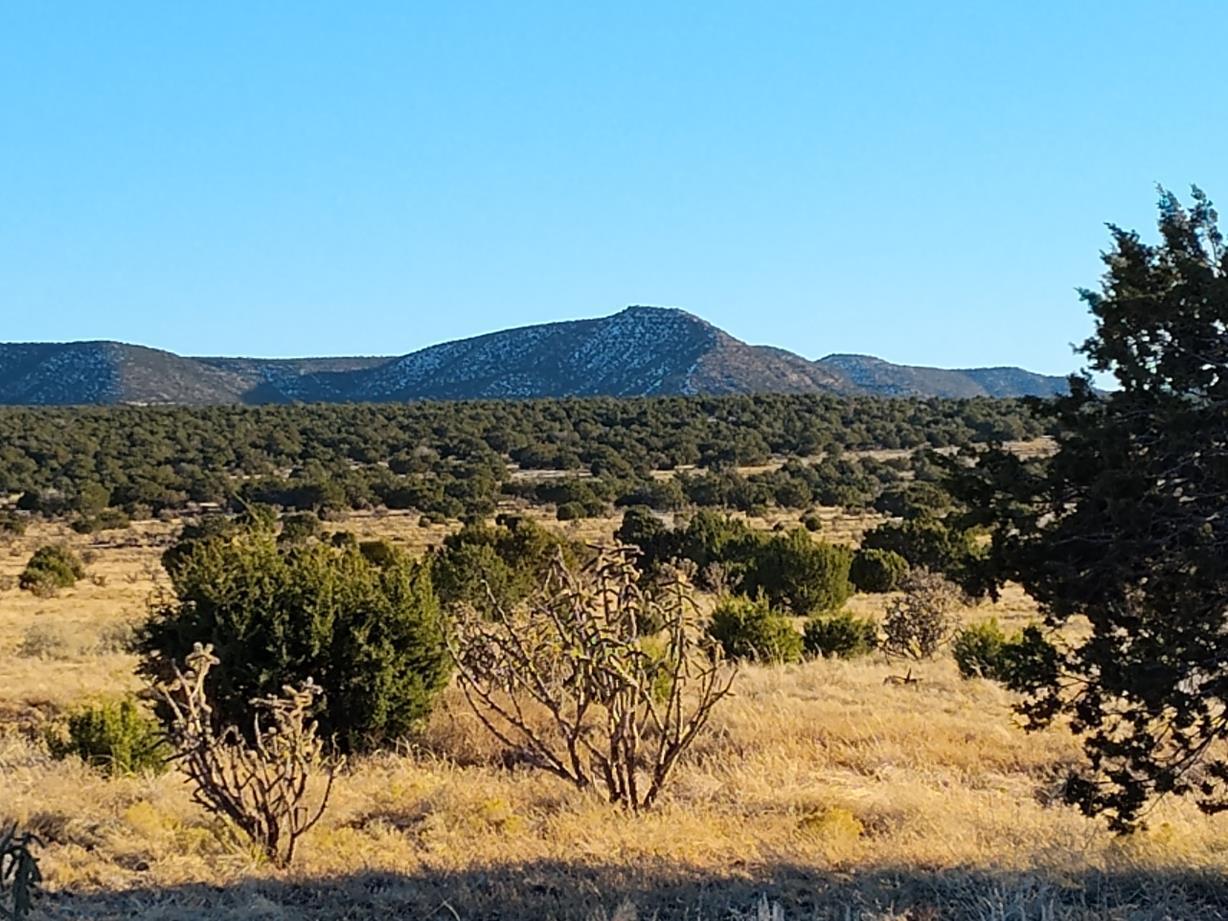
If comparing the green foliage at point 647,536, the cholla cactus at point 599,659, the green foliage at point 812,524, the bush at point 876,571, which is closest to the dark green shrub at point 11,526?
the green foliage at point 647,536

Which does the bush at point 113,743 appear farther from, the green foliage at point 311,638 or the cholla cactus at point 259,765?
the cholla cactus at point 259,765


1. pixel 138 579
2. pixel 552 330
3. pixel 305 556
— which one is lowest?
pixel 138 579

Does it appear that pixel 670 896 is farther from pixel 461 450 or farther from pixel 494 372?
pixel 494 372

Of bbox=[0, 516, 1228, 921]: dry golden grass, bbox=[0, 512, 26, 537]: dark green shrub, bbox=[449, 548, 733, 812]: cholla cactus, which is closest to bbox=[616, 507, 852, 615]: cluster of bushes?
bbox=[0, 516, 1228, 921]: dry golden grass

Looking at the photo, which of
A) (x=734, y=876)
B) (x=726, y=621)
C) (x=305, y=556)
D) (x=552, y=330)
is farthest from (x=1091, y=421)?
(x=552, y=330)

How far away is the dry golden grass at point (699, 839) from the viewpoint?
19.5ft

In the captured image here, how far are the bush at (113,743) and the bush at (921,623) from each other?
10685 mm

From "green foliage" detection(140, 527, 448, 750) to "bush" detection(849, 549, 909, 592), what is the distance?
17728mm

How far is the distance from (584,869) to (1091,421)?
329 cm

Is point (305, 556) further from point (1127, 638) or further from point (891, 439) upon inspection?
point (891, 439)

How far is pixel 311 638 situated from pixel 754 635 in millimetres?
7345

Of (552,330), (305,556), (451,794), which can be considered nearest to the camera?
(451,794)

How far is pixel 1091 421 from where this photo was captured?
573cm

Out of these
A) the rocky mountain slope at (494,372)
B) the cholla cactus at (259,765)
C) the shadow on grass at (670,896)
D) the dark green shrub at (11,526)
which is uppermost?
the rocky mountain slope at (494,372)
